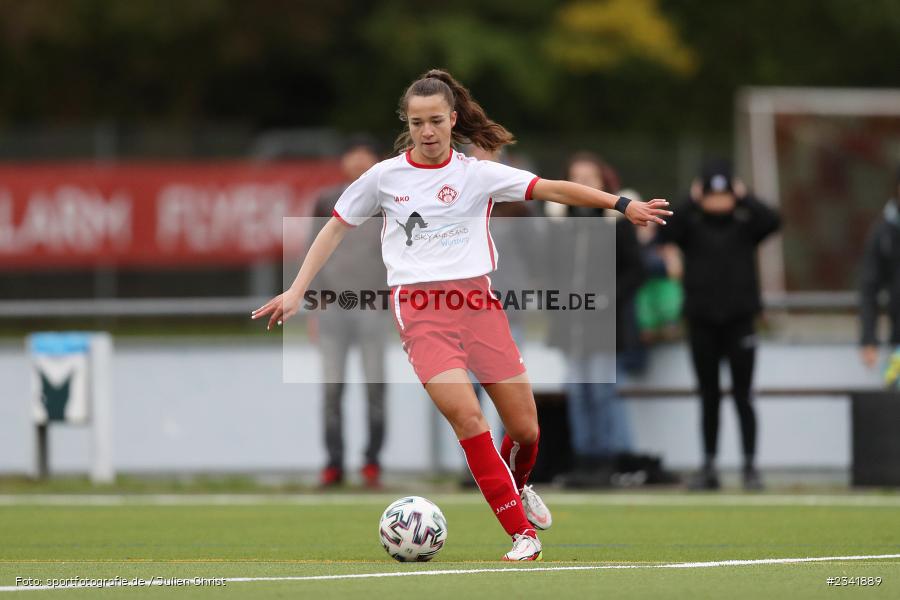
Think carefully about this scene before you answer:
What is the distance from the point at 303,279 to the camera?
7770mm

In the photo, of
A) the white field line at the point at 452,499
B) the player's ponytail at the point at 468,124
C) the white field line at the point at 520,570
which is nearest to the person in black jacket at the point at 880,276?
the white field line at the point at 452,499

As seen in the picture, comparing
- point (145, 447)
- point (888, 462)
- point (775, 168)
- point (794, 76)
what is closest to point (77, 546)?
point (145, 447)

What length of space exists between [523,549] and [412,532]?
51cm

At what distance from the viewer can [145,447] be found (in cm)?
1380

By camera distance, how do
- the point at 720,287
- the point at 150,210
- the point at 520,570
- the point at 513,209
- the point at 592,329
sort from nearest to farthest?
the point at 520,570, the point at 720,287, the point at 513,209, the point at 592,329, the point at 150,210

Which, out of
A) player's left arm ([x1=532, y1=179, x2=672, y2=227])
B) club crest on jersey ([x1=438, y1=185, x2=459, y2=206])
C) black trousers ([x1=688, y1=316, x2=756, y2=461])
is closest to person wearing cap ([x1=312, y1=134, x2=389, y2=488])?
black trousers ([x1=688, y1=316, x2=756, y2=461])

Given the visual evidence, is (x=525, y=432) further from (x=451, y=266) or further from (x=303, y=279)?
(x=303, y=279)

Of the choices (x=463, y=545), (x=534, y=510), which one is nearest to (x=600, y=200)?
(x=534, y=510)

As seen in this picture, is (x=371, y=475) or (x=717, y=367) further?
(x=371, y=475)

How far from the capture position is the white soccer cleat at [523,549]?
7.51 meters

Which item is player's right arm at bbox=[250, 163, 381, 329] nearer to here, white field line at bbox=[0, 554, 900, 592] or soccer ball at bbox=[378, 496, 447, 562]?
soccer ball at bbox=[378, 496, 447, 562]

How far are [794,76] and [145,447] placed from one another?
24.6 m

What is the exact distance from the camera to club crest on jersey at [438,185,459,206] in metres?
7.66

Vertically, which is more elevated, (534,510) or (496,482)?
(496,482)
